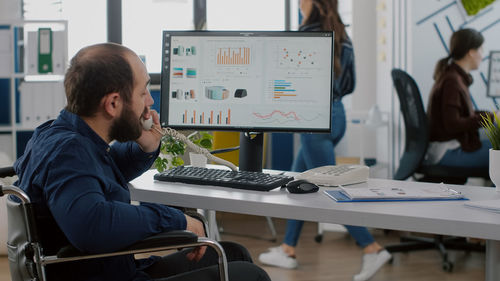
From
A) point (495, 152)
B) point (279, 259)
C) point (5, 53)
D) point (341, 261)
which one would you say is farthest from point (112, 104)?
point (5, 53)

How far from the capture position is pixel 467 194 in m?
1.64

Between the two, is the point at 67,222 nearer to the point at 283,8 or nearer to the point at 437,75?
the point at 437,75

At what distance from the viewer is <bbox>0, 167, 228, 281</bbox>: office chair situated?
1.23 meters

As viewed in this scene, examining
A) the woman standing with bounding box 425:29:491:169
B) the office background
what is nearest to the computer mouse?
the woman standing with bounding box 425:29:491:169

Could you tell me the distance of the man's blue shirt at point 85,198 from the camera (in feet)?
3.95

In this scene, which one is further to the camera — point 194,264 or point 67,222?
point 194,264

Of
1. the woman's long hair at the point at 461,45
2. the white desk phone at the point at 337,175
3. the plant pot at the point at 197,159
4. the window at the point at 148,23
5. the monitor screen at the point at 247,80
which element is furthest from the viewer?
the window at the point at 148,23

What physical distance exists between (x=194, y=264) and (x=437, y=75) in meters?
2.34

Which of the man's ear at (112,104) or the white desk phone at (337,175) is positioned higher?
the man's ear at (112,104)

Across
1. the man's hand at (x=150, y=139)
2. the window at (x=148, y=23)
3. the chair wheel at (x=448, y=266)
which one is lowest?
the chair wheel at (x=448, y=266)

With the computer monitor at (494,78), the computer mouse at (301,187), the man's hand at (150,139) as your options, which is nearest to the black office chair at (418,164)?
the computer monitor at (494,78)

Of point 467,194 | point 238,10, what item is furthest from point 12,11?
point 467,194

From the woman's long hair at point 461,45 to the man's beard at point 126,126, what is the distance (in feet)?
8.05

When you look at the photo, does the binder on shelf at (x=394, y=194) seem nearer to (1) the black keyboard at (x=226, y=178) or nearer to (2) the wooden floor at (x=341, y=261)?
(1) the black keyboard at (x=226, y=178)
